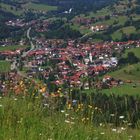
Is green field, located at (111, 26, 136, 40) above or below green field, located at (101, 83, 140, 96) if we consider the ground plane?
below

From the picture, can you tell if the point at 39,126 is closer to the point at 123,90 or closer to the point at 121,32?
the point at 123,90

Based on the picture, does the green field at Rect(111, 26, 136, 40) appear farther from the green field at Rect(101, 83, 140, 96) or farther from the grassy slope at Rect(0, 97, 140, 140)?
the grassy slope at Rect(0, 97, 140, 140)

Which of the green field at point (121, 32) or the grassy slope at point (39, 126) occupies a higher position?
the grassy slope at point (39, 126)

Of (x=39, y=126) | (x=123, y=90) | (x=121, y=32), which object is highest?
(x=39, y=126)

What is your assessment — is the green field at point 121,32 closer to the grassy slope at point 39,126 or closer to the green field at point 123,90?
the green field at point 123,90

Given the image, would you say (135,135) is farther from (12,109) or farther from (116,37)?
(116,37)

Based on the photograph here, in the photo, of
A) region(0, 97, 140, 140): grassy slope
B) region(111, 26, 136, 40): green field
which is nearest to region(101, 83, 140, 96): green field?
region(0, 97, 140, 140): grassy slope

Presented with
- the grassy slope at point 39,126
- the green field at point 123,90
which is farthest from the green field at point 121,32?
the grassy slope at point 39,126

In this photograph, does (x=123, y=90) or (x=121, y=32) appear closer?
(x=123, y=90)

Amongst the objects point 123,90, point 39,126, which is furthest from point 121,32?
point 39,126
